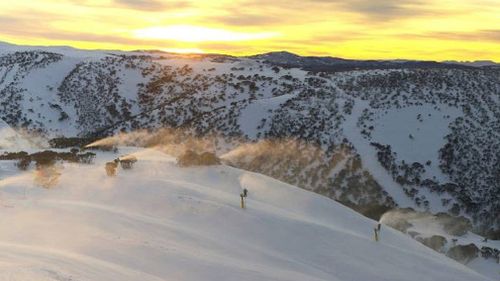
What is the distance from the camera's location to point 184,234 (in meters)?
14.0

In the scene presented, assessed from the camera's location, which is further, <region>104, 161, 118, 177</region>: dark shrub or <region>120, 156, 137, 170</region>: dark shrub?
<region>120, 156, 137, 170</region>: dark shrub

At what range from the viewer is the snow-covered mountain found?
42219 millimetres

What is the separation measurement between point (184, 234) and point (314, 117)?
1554 inches

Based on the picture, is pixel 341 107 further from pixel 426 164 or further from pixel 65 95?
pixel 65 95

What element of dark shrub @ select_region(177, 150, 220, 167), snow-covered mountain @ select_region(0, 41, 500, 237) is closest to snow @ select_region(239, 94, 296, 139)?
snow-covered mountain @ select_region(0, 41, 500, 237)

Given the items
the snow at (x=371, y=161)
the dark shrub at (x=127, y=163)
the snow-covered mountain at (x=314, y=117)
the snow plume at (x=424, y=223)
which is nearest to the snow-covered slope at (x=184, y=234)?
the dark shrub at (x=127, y=163)

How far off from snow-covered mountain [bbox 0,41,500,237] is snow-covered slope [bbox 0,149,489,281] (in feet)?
48.9

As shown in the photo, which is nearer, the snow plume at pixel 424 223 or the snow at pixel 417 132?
the snow plume at pixel 424 223

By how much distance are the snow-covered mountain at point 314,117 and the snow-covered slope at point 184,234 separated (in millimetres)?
14912

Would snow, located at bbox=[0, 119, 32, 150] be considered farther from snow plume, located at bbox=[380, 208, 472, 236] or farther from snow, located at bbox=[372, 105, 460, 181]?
snow, located at bbox=[372, 105, 460, 181]

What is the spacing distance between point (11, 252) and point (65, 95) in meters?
60.1

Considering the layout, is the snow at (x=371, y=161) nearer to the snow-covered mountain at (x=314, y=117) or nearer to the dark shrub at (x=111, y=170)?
the snow-covered mountain at (x=314, y=117)

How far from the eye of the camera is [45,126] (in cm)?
5591

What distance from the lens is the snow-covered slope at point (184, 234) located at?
418 inches
